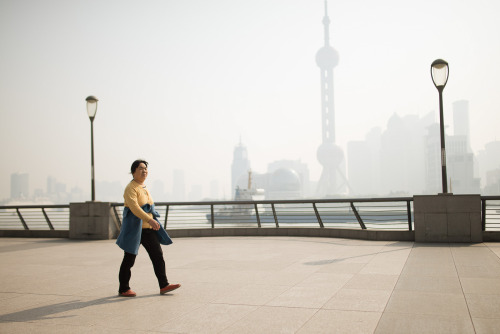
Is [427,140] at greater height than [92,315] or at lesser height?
greater

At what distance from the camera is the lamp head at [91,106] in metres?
14.9

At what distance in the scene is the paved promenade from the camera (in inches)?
173

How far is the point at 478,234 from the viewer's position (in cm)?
1086

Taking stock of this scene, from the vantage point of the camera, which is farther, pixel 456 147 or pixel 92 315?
pixel 456 147

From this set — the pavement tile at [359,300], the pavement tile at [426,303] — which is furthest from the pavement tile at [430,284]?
the pavement tile at [359,300]

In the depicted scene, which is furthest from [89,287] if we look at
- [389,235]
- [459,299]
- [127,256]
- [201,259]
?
[389,235]

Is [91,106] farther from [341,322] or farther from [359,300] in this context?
[341,322]

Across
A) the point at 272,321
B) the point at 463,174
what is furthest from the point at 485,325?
the point at 463,174

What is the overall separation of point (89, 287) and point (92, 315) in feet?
5.60

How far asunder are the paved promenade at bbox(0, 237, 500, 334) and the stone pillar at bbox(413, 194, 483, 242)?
0.78m

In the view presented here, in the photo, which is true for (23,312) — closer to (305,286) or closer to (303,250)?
(305,286)

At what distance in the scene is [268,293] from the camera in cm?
578

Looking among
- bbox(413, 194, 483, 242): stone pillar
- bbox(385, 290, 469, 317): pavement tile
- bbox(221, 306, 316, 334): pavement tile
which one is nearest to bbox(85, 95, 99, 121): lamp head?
bbox(413, 194, 483, 242): stone pillar

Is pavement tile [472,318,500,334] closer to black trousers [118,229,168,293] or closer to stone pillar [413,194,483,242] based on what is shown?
black trousers [118,229,168,293]
